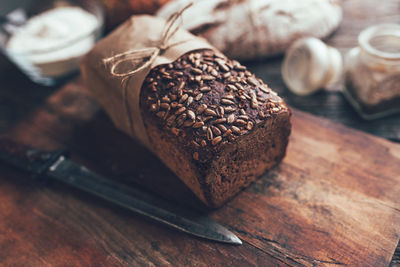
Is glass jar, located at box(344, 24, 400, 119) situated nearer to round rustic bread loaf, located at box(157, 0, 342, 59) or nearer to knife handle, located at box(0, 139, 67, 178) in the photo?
round rustic bread loaf, located at box(157, 0, 342, 59)

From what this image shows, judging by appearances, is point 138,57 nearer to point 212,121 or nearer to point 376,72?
point 212,121

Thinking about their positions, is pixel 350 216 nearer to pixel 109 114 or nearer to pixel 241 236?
pixel 241 236

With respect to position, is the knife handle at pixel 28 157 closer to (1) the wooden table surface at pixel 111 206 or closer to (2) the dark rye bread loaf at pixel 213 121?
(1) the wooden table surface at pixel 111 206

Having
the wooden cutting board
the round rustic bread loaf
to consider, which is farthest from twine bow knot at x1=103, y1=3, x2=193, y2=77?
the round rustic bread loaf

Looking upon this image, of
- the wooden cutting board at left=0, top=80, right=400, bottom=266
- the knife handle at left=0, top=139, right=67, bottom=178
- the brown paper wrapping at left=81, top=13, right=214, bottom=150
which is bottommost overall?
the wooden cutting board at left=0, top=80, right=400, bottom=266

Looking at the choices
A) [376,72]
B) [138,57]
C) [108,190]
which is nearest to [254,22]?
[376,72]

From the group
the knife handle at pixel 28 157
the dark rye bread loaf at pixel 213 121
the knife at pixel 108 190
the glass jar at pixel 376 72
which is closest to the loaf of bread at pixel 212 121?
the dark rye bread loaf at pixel 213 121

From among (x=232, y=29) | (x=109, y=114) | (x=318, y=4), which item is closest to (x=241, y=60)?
(x=232, y=29)
